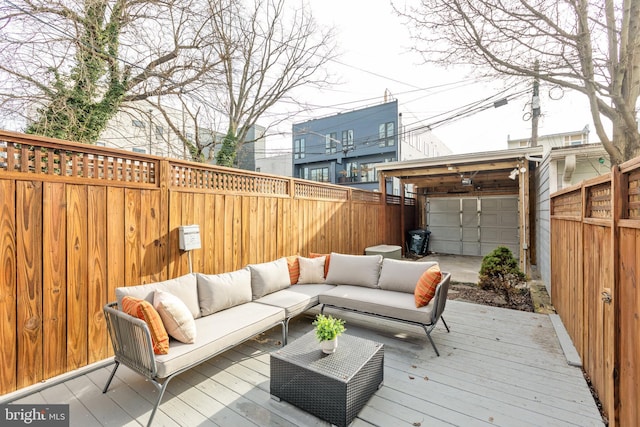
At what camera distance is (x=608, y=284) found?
1.96m

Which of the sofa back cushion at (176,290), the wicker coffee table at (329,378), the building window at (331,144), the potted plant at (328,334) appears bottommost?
the wicker coffee table at (329,378)

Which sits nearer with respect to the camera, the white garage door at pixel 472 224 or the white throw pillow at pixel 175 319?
the white throw pillow at pixel 175 319

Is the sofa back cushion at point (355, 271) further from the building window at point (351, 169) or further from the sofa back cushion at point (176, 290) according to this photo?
the building window at point (351, 169)

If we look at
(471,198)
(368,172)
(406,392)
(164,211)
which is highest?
(368,172)

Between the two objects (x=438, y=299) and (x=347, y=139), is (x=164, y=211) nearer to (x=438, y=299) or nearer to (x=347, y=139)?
(x=438, y=299)

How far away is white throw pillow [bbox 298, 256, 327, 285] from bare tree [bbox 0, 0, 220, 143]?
444 centimetres


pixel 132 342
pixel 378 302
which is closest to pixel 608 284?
pixel 378 302

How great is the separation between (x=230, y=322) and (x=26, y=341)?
1.58 metres

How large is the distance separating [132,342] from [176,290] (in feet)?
2.09

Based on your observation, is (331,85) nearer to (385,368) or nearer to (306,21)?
(306,21)

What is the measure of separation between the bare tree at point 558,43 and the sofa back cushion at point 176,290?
4742 mm

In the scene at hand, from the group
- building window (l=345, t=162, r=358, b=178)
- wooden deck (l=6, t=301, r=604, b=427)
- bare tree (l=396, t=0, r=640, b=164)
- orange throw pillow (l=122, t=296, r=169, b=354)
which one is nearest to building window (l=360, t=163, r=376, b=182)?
building window (l=345, t=162, r=358, b=178)

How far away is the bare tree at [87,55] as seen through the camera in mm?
4141

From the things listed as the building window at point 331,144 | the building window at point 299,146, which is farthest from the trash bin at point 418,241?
the building window at point 299,146
